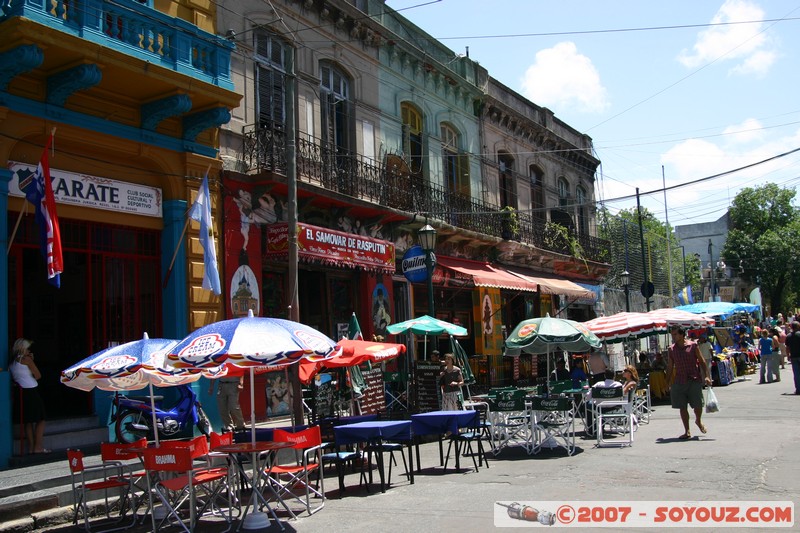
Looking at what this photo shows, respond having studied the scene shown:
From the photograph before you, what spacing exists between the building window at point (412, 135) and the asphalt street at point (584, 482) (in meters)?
10.5

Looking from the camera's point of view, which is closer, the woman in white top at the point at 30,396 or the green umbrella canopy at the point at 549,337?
the woman in white top at the point at 30,396

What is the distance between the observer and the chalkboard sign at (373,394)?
1455 cm

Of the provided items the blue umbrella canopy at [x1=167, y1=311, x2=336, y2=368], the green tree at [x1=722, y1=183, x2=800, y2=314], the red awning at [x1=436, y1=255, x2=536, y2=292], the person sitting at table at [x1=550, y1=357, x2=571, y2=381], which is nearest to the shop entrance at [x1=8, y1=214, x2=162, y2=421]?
the blue umbrella canopy at [x1=167, y1=311, x2=336, y2=368]

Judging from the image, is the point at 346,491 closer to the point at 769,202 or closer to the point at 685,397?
the point at 685,397

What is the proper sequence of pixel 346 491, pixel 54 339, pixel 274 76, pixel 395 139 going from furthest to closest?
pixel 395 139 < pixel 274 76 < pixel 54 339 < pixel 346 491

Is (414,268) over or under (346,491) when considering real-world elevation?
over

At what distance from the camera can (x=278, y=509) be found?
28.0ft

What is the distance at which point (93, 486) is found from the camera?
8133 millimetres

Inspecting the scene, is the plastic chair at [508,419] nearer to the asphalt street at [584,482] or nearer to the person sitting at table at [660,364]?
the asphalt street at [584,482]

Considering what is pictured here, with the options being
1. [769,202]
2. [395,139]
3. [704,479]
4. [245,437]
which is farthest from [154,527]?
[769,202]

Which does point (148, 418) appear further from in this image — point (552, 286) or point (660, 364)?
point (552, 286)

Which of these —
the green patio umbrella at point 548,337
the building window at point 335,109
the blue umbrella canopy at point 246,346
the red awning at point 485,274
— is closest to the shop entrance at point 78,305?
the blue umbrella canopy at point 246,346

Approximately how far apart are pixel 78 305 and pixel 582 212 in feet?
81.1

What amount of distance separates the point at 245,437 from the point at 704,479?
564cm
